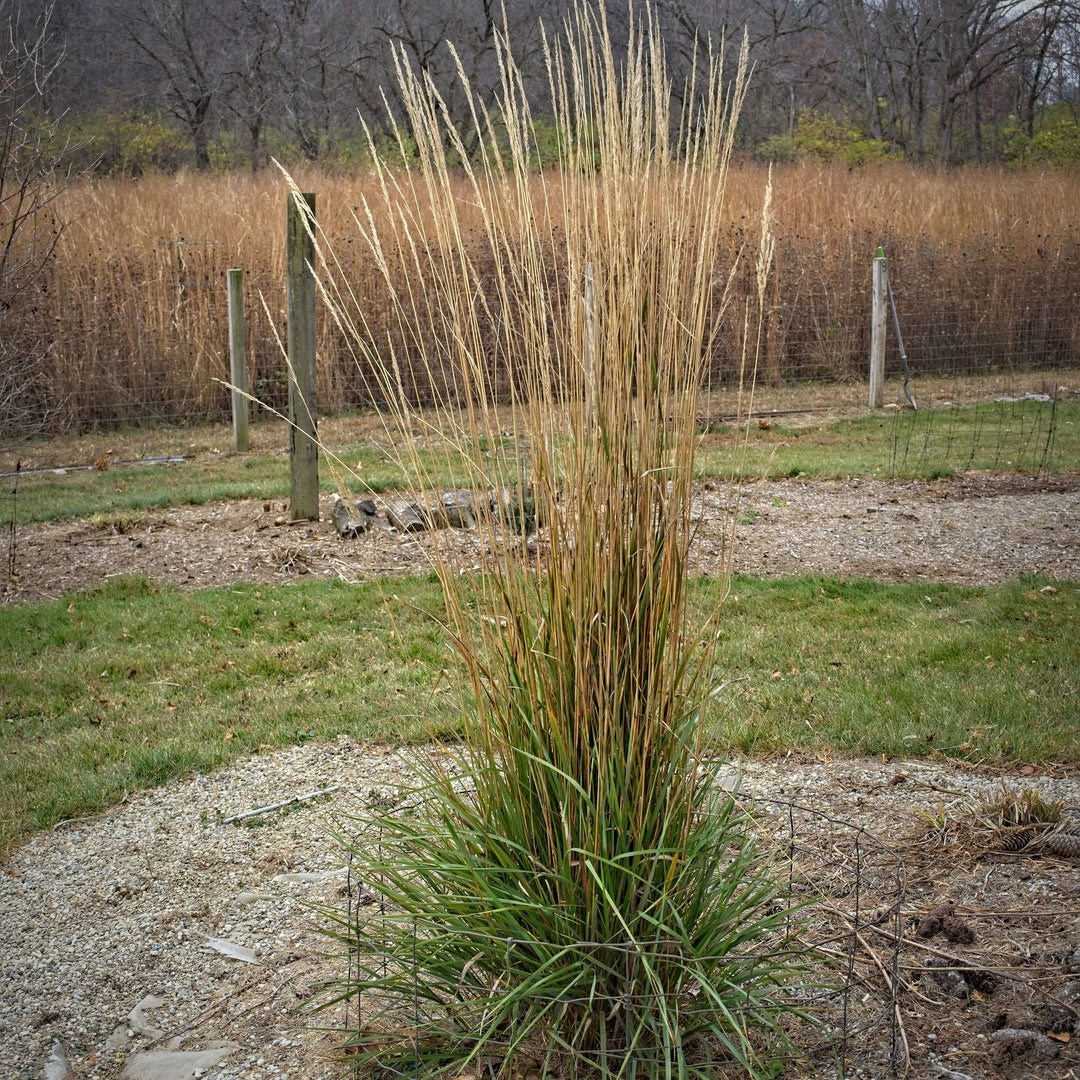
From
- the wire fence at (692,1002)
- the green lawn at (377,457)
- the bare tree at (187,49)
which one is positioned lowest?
the wire fence at (692,1002)

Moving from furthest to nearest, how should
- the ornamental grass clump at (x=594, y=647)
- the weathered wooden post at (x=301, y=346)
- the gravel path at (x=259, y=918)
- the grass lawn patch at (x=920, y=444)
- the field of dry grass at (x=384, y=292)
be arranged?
the field of dry grass at (x=384, y=292) < the grass lawn patch at (x=920, y=444) < the weathered wooden post at (x=301, y=346) < the gravel path at (x=259, y=918) < the ornamental grass clump at (x=594, y=647)

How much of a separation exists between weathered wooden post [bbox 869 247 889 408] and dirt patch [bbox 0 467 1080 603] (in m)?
4.26

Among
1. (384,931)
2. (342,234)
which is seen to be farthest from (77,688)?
(342,234)

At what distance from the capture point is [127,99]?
2242cm

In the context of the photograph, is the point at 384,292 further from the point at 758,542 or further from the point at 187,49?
the point at 187,49

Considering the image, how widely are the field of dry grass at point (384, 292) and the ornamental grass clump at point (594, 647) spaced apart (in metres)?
8.33

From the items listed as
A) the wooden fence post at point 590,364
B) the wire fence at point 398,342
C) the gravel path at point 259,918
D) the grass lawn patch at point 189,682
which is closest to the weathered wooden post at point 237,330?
the wire fence at point 398,342

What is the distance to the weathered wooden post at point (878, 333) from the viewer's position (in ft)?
38.8

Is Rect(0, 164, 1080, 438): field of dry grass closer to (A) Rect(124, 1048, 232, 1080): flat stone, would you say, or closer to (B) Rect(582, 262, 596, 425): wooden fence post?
(A) Rect(124, 1048, 232, 1080): flat stone

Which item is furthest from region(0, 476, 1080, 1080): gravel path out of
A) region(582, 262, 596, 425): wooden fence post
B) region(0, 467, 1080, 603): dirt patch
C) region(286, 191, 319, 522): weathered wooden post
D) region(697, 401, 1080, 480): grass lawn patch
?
region(697, 401, 1080, 480): grass lawn patch

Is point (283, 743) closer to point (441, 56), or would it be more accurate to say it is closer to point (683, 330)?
point (683, 330)

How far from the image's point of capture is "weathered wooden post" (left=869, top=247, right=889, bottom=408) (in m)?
11.8

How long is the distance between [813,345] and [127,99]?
16322 mm

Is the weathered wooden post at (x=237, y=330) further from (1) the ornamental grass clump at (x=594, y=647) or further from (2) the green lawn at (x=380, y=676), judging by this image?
(1) the ornamental grass clump at (x=594, y=647)
